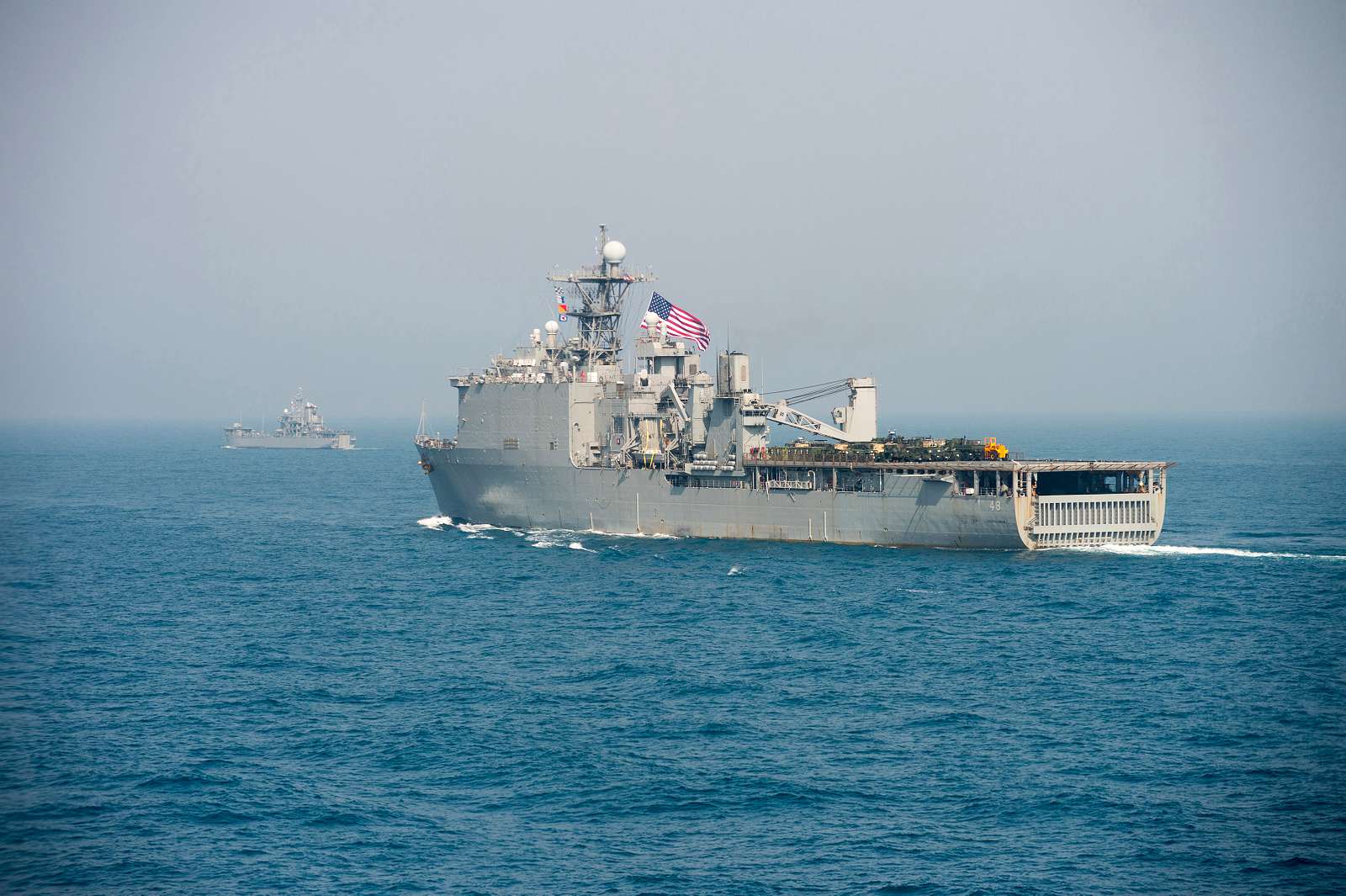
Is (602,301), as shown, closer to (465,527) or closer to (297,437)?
(465,527)

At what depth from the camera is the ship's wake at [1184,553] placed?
59.2 metres

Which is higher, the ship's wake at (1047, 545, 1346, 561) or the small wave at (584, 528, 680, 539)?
the small wave at (584, 528, 680, 539)

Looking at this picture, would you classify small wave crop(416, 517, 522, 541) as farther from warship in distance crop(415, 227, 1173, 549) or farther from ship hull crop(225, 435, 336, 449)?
ship hull crop(225, 435, 336, 449)

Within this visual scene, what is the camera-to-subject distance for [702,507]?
67.2 metres

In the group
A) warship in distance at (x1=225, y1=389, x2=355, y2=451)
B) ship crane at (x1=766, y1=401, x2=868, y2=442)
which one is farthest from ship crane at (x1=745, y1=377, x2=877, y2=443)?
warship in distance at (x1=225, y1=389, x2=355, y2=451)

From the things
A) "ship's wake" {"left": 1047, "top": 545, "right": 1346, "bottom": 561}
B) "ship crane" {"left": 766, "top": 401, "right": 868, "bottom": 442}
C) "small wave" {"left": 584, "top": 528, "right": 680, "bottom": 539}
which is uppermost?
"ship crane" {"left": 766, "top": 401, "right": 868, "bottom": 442}

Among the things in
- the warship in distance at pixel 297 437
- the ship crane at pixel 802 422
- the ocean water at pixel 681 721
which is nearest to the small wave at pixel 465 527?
the ocean water at pixel 681 721

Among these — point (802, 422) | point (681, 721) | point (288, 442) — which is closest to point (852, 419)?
point (802, 422)

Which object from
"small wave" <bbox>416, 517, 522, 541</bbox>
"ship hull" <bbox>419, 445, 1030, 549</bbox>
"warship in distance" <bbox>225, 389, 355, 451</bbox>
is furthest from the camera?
"warship in distance" <bbox>225, 389, 355, 451</bbox>

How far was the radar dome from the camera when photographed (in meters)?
78.2

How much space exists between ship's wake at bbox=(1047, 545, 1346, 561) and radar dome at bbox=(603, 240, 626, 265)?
33541 millimetres

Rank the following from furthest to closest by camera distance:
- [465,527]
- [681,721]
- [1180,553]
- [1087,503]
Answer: [465,527] → [1180,553] → [1087,503] → [681,721]

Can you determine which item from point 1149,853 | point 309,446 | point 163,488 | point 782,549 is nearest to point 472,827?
point 1149,853

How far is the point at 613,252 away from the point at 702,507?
2004 cm
